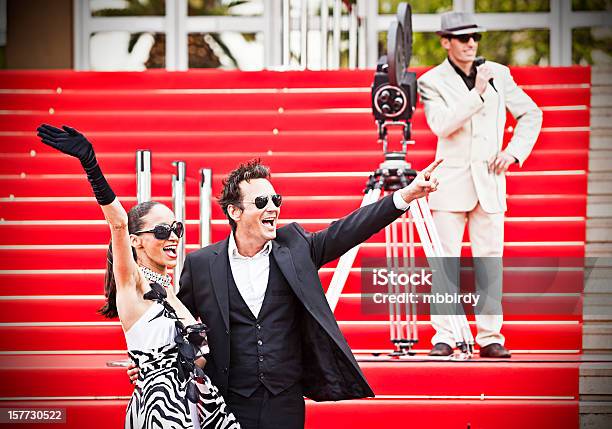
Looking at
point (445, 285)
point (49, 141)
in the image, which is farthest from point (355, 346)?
point (49, 141)

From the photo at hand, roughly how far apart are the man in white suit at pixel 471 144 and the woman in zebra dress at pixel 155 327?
2.64 meters

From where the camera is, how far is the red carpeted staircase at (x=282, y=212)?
6.08m

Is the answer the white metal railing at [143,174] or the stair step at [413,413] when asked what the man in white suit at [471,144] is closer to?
the stair step at [413,413]

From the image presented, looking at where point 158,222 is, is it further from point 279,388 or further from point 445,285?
point 445,285

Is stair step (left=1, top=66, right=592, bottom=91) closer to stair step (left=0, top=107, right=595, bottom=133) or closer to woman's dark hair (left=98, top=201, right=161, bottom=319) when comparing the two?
stair step (left=0, top=107, right=595, bottom=133)

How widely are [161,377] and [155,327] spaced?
0.18 meters

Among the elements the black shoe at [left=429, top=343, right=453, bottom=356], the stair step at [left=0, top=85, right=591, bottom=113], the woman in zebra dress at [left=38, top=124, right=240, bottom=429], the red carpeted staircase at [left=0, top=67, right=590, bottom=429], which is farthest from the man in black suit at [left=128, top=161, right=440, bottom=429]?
the stair step at [left=0, top=85, right=591, bottom=113]

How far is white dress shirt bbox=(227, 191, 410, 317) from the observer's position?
4.43 meters

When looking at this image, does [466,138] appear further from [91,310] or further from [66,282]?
[66,282]

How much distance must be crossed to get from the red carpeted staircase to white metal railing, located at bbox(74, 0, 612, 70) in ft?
7.01

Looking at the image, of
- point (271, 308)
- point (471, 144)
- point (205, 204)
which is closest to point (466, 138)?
point (471, 144)

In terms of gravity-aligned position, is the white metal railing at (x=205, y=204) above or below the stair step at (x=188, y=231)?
above

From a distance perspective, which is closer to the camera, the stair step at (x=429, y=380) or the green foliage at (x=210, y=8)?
the stair step at (x=429, y=380)

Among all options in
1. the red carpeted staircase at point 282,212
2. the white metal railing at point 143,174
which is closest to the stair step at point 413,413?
the red carpeted staircase at point 282,212
